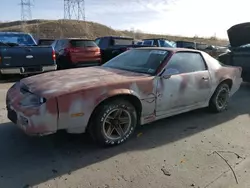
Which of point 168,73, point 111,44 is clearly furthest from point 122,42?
point 168,73

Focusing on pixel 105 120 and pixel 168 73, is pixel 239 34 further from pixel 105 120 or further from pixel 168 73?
pixel 105 120

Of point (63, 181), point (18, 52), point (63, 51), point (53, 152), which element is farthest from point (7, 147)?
point (63, 51)

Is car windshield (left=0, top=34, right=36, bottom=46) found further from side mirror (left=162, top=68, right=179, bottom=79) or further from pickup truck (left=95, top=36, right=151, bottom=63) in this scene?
side mirror (left=162, top=68, right=179, bottom=79)

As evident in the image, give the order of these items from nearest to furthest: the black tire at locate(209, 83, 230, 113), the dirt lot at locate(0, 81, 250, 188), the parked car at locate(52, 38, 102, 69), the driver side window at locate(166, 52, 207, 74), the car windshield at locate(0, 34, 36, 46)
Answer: the dirt lot at locate(0, 81, 250, 188) → the driver side window at locate(166, 52, 207, 74) → the black tire at locate(209, 83, 230, 113) → the car windshield at locate(0, 34, 36, 46) → the parked car at locate(52, 38, 102, 69)

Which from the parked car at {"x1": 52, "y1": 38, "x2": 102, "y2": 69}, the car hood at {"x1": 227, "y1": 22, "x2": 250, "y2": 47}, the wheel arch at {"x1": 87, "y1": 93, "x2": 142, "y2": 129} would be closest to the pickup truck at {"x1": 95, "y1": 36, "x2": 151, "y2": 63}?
the parked car at {"x1": 52, "y1": 38, "x2": 102, "y2": 69}

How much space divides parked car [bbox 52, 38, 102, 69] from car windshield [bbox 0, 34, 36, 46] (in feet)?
4.01

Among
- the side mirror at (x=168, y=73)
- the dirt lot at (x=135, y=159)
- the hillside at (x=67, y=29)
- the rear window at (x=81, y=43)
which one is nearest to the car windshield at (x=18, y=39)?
the rear window at (x=81, y=43)

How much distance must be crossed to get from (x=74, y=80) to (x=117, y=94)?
643 millimetres

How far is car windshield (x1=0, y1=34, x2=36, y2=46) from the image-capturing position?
10.6m

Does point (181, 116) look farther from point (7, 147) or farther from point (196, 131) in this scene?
point (7, 147)

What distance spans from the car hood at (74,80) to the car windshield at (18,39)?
712cm

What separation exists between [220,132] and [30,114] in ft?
10.3

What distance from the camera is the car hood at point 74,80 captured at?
3.61 meters

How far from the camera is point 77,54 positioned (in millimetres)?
11336
